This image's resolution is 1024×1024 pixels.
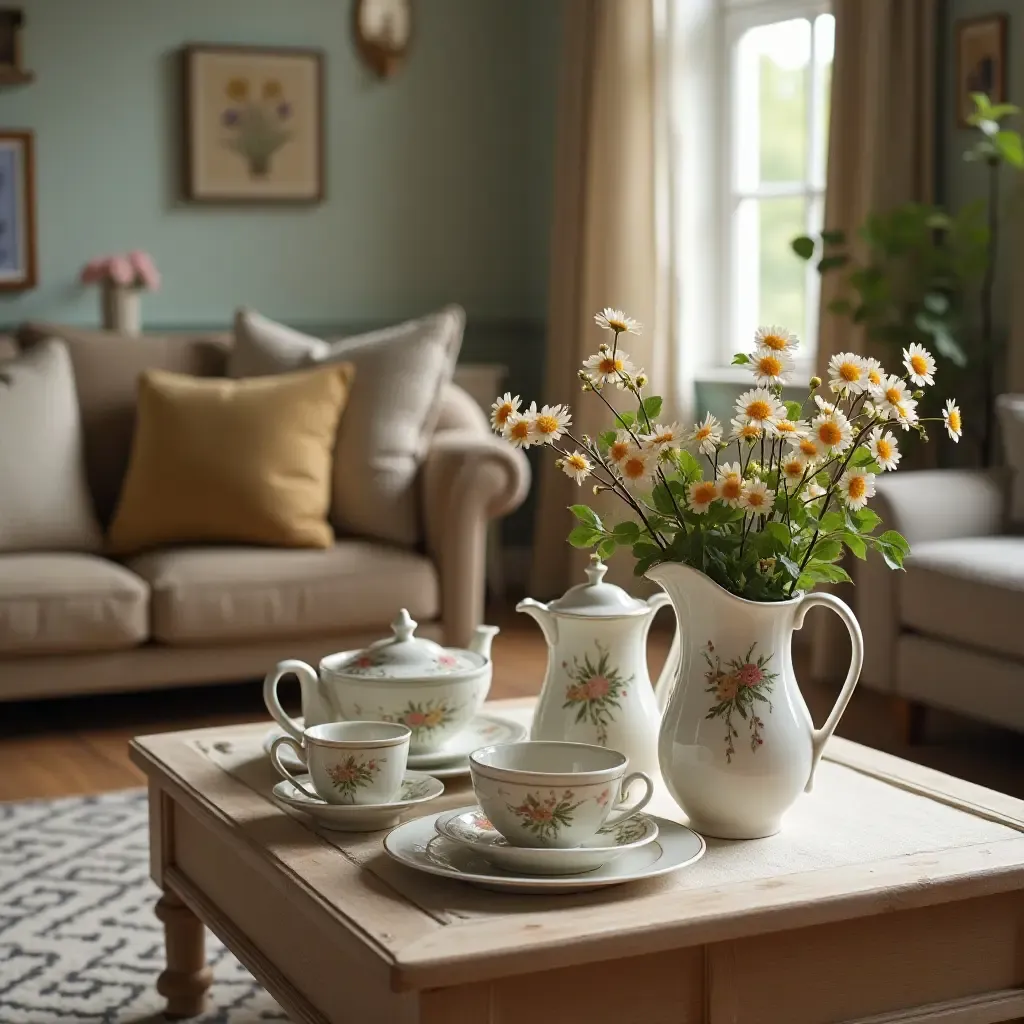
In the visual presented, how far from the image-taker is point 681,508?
1.69m

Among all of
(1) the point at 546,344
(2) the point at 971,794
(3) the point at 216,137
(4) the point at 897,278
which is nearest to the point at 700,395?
(1) the point at 546,344

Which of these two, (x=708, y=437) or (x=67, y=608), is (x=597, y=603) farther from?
(x=67, y=608)

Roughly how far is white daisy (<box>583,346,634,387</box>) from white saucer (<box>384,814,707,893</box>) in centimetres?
46

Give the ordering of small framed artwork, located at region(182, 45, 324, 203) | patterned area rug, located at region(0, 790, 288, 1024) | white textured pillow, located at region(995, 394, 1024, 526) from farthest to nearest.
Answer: small framed artwork, located at region(182, 45, 324, 203) → white textured pillow, located at region(995, 394, 1024, 526) → patterned area rug, located at region(0, 790, 288, 1024)

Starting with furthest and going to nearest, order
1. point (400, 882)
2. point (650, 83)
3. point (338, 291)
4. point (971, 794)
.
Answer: point (338, 291)
point (650, 83)
point (971, 794)
point (400, 882)

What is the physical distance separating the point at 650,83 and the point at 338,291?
1.31m

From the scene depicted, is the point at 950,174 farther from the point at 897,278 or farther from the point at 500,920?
the point at 500,920

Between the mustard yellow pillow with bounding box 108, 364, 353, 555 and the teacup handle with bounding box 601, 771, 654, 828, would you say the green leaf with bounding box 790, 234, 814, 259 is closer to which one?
the mustard yellow pillow with bounding box 108, 364, 353, 555

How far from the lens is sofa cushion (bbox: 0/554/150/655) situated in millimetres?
3598

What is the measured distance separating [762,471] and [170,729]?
2.48 metres

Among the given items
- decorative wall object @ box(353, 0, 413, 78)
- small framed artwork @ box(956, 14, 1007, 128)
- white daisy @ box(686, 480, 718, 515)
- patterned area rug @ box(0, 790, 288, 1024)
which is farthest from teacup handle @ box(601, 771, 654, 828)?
decorative wall object @ box(353, 0, 413, 78)

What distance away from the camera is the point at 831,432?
1.60 metres

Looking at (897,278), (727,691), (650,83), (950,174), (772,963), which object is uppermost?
(650,83)

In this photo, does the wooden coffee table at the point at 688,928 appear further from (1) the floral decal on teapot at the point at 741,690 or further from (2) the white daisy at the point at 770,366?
(2) the white daisy at the point at 770,366
